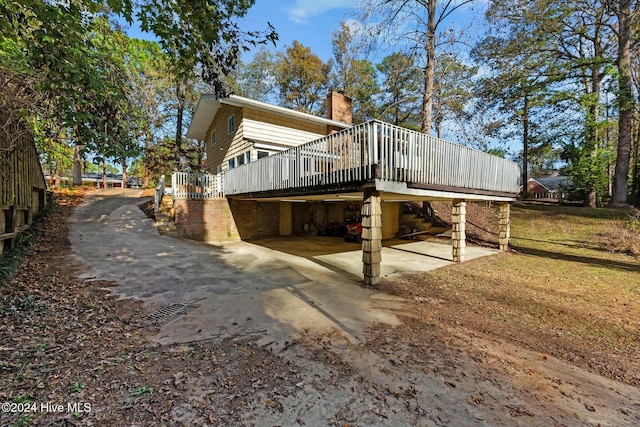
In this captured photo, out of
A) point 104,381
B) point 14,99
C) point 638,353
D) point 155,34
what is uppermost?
point 155,34

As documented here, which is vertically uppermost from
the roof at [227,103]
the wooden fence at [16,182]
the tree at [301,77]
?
the tree at [301,77]

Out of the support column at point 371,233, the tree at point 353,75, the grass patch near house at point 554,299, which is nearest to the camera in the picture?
the grass patch near house at point 554,299

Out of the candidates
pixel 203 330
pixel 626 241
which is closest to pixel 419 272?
pixel 203 330

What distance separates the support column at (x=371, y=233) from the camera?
623 centimetres

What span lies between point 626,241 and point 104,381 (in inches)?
602

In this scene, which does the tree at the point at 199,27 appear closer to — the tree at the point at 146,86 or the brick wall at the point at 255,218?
the tree at the point at 146,86

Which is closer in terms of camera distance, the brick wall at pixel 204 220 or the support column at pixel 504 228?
the support column at pixel 504 228

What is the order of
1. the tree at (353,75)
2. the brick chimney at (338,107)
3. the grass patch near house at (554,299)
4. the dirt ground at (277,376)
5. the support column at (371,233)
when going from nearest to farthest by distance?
the dirt ground at (277,376) → the grass patch near house at (554,299) → the support column at (371,233) → the brick chimney at (338,107) → the tree at (353,75)

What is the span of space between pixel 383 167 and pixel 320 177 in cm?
196

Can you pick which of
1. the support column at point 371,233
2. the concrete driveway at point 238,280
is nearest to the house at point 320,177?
the support column at point 371,233

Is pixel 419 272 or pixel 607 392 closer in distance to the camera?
pixel 607 392

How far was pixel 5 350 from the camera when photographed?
2.99 metres

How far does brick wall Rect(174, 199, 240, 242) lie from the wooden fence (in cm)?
460

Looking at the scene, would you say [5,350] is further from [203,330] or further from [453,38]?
[453,38]
